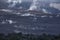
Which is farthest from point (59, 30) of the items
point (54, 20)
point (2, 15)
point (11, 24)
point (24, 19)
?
point (2, 15)

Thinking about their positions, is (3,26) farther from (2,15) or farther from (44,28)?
(44,28)

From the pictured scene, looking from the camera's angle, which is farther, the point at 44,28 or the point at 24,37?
the point at 44,28

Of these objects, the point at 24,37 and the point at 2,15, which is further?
the point at 2,15

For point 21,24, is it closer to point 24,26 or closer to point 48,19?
point 24,26

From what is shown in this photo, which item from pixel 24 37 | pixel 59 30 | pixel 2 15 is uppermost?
pixel 2 15

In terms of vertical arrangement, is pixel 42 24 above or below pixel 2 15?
below

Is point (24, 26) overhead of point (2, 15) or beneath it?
beneath

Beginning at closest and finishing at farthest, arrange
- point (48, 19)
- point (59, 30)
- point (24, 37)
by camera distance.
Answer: point (24, 37), point (59, 30), point (48, 19)

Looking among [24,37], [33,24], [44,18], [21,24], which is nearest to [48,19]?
[44,18]

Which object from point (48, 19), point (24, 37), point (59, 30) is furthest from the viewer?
point (48, 19)
